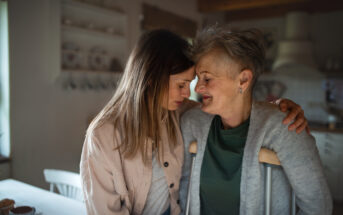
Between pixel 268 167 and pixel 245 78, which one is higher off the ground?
pixel 245 78

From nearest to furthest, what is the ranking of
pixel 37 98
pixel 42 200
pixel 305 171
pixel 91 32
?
pixel 305 171 < pixel 42 200 < pixel 37 98 < pixel 91 32

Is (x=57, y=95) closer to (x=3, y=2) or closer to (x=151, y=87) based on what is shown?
(x=3, y=2)

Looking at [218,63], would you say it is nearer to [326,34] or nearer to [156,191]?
[156,191]

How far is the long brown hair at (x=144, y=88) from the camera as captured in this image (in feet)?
4.07

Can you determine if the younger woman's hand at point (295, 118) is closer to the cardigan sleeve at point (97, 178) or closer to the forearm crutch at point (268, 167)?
the forearm crutch at point (268, 167)

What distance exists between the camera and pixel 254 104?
4.40 feet

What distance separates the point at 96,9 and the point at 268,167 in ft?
8.35

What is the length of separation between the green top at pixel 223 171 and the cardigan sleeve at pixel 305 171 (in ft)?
0.63

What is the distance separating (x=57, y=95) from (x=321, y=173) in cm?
244

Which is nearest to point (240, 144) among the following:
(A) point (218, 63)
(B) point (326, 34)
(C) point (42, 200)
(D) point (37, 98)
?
(A) point (218, 63)

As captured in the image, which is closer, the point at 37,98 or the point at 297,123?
the point at 297,123

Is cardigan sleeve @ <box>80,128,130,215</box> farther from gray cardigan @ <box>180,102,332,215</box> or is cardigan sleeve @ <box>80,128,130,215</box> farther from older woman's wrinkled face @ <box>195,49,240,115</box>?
older woman's wrinkled face @ <box>195,49,240,115</box>

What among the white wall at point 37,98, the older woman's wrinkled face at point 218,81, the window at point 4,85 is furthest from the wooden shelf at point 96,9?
the older woman's wrinkled face at point 218,81

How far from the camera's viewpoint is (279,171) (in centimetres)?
127
